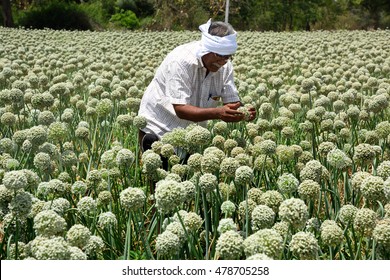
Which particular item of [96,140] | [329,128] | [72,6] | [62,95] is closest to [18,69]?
[62,95]

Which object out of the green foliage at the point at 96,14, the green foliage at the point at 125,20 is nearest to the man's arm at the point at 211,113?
the green foliage at the point at 96,14

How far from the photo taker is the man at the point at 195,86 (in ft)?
11.3

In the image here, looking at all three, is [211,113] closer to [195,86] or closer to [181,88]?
[181,88]

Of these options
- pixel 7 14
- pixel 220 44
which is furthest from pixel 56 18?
pixel 220 44

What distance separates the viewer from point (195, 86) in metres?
3.84

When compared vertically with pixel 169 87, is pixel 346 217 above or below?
below

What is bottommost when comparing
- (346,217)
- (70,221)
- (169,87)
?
(70,221)

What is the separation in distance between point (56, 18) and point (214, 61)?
76.6ft

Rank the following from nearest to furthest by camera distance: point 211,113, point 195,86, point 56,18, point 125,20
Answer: point 211,113 → point 195,86 → point 56,18 → point 125,20

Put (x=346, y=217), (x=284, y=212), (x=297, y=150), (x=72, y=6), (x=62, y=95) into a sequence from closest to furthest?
(x=284, y=212)
(x=346, y=217)
(x=297, y=150)
(x=62, y=95)
(x=72, y=6)

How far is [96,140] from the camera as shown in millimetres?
3918

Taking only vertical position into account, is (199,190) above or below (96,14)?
below

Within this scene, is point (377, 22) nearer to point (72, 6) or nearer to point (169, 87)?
point (72, 6)
